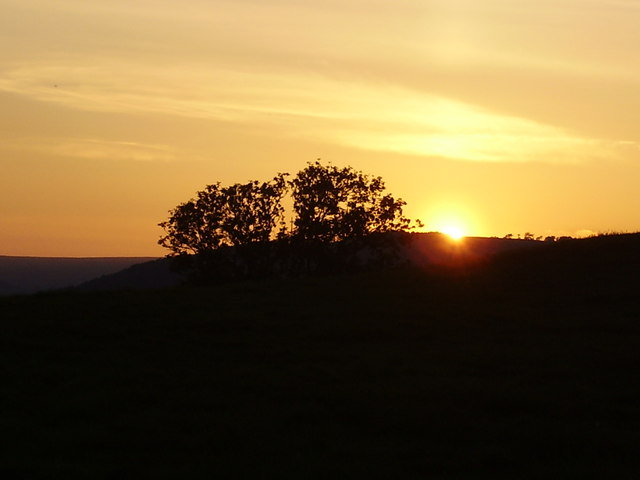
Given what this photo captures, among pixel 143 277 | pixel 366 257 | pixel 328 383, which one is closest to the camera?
pixel 328 383

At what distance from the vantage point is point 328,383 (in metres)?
16.5

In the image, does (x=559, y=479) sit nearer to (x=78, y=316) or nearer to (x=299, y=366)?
(x=299, y=366)

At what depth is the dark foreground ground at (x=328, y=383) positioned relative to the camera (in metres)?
12.6

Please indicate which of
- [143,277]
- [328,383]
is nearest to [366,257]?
[143,277]

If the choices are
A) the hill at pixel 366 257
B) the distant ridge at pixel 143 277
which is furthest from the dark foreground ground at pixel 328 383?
the distant ridge at pixel 143 277

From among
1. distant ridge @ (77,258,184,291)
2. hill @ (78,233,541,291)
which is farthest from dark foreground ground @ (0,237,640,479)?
distant ridge @ (77,258,184,291)

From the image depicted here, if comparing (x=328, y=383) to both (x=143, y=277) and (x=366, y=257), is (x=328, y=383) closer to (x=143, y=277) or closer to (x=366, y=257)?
(x=366, y=257)

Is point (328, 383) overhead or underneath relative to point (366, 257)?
underneath

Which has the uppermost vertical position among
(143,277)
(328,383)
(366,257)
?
(366,257)

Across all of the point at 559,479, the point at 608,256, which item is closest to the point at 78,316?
the point at 559,479

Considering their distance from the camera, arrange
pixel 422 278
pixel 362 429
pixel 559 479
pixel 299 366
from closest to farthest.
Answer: pixel 559 479 → pixel 362 429 → pixel 299 366 → pixel 422 278

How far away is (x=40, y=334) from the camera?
19.9m

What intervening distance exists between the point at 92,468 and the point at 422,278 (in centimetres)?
1713

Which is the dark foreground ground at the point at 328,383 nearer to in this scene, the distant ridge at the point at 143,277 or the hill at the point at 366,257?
the hill at the point at 366,257
